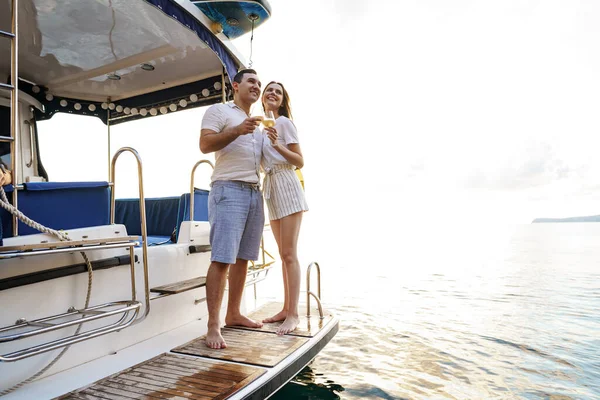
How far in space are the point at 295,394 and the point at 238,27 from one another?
11.6 feet

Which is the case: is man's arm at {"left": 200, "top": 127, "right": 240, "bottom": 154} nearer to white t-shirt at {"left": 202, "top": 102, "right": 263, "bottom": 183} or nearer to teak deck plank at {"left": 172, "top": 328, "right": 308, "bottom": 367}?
white t-shirt at {"left": 202, "top": 102, "right": 263, "bottom": 183}

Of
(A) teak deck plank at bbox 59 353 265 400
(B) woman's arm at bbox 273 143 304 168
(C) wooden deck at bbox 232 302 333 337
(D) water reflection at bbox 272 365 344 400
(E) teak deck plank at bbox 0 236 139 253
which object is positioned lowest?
(D) water reflection at bbox 272 365 344 400

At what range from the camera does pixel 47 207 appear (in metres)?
2.35

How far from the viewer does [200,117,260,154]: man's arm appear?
2.61 metres

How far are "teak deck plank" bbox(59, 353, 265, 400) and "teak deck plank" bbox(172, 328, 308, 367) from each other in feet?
0.38

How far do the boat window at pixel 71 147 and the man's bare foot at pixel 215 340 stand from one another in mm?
3173

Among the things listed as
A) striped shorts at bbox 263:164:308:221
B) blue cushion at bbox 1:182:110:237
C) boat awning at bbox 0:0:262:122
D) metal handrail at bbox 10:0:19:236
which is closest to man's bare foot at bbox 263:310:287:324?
striped shorts at bbox 263:164:308:221

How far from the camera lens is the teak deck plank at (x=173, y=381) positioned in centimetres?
204

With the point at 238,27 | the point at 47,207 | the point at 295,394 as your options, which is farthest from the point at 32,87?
the point at 295,394

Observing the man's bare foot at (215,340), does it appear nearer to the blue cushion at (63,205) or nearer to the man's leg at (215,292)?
the man's leg at (215,292)

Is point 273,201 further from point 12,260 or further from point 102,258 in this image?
point 12,260

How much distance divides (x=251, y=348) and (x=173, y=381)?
0.70m

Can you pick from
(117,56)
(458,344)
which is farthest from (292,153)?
(458,344)

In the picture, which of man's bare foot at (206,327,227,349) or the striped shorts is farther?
the striped shorts
